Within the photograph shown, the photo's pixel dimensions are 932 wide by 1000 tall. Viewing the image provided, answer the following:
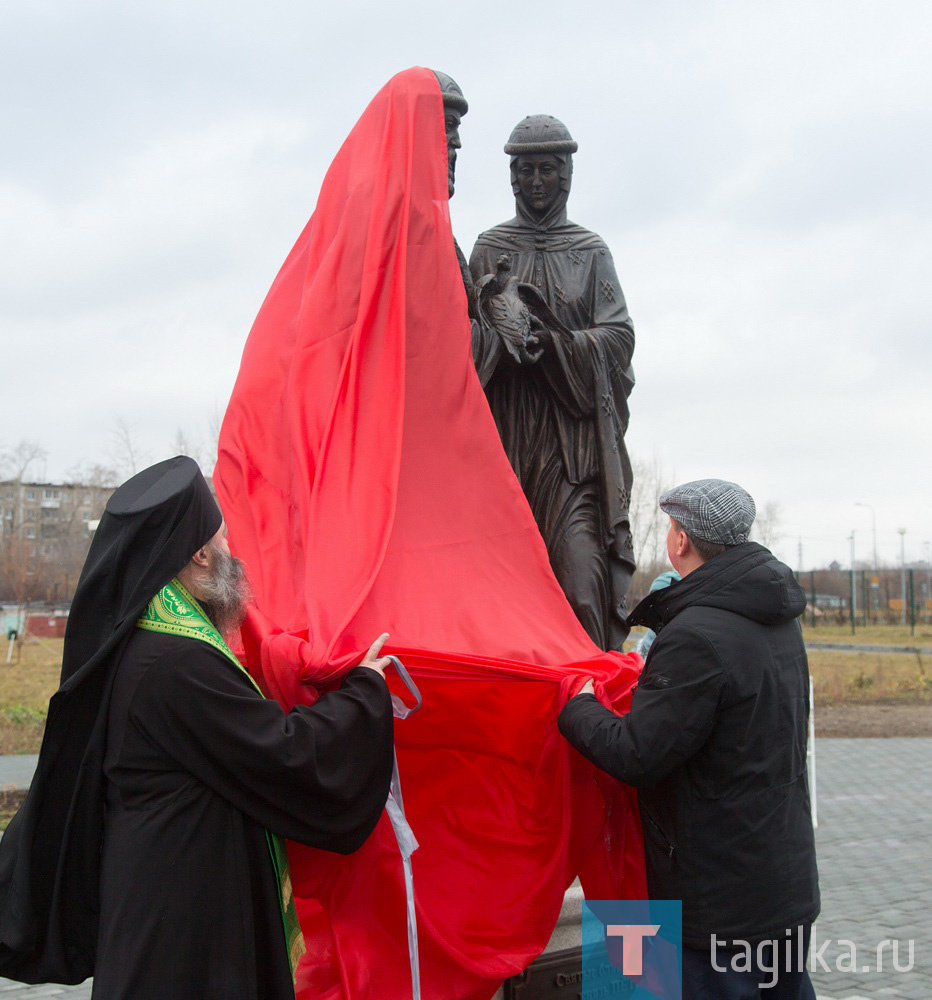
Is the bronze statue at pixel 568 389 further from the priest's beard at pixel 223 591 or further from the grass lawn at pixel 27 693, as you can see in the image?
the grass lawn at pixel 27 693

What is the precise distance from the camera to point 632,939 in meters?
2.88

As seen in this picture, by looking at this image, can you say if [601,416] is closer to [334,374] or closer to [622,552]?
[622,552]

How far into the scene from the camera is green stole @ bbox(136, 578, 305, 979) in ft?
7.65

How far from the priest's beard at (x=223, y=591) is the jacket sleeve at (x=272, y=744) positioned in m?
0.20

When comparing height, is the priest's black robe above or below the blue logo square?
above

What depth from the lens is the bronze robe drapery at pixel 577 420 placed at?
4.12 metres

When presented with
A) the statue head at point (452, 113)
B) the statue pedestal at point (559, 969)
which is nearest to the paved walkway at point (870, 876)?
the statue pedestal at point (559, 969)

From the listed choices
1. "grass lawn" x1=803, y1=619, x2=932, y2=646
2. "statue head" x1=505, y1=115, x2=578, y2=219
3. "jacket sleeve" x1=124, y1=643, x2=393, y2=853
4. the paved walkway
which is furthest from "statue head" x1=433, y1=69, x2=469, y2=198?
"grass lawn" x1=803, y1=619, x2=932, y2=646

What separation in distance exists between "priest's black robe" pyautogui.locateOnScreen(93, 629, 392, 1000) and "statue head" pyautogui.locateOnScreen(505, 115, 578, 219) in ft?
8.64

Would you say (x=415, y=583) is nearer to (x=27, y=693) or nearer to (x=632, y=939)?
(x=632, y=939)

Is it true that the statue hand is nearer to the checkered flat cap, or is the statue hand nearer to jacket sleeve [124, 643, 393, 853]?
the checkered flat cap

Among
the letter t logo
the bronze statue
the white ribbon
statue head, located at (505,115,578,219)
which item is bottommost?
the letter t logo

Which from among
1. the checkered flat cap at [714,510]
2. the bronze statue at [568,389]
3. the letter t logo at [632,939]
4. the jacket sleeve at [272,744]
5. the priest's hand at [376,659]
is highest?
the bronze statue at [568,389]

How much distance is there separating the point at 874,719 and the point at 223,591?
15.2 metres
